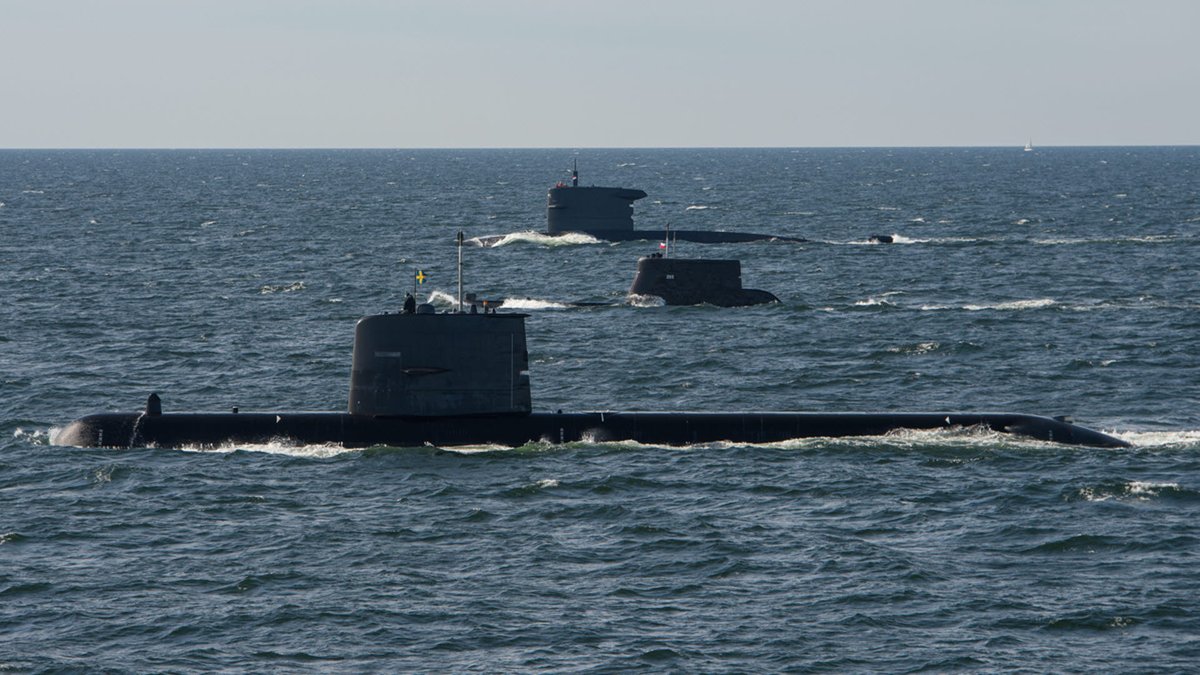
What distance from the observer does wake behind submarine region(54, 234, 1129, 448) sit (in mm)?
39594

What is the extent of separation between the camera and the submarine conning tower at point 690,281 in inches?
2928

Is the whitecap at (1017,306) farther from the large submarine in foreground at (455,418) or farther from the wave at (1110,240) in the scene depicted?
the wave at (1110,240)

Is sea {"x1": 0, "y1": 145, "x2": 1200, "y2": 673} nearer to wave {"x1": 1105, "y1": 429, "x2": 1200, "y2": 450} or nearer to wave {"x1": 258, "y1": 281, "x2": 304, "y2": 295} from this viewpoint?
wave {"x1": 1105, "y1": 429, "x2": 1200, "y2": 450}

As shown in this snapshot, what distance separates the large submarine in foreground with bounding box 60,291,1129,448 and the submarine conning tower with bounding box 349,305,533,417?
0.02 m

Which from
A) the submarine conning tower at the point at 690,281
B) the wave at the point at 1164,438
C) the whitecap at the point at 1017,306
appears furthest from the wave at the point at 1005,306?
the wave at the point at 1164,438

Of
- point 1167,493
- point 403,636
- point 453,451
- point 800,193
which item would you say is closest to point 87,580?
point 403,636

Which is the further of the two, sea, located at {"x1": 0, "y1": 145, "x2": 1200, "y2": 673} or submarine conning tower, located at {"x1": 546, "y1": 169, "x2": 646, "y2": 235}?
submarine conning tower, located at {"x1": 546, "y1": 169, "x2": 646, "y2": 235}

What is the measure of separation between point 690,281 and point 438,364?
35645 millimetres

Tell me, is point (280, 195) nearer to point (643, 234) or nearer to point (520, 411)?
point (643, 234)

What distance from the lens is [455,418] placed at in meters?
40.4

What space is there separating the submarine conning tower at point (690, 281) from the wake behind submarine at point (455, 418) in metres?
31.1

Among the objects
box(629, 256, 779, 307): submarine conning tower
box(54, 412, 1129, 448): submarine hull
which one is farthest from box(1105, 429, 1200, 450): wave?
box(629, 256, 779, 307): submarine conning tower

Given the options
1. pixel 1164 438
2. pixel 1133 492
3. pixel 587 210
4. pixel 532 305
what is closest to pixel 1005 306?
pixel 532 305

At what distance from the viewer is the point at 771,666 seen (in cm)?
2680
